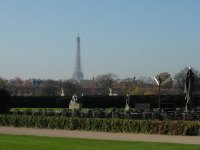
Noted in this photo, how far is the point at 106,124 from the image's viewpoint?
2561cm

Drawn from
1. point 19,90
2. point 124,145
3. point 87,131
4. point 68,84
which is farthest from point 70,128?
point 19,90

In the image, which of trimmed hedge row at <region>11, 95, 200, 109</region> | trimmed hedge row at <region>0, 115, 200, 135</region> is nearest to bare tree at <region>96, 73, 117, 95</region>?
trimmed hedge row at <region>11, 95, 200, 109</region>

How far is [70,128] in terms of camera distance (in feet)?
89.4

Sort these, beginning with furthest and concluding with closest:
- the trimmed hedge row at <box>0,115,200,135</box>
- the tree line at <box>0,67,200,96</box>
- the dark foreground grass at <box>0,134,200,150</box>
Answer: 1. the tree line at <box>0,67,200,96</box>
2. the trimmed hedge row at <box>0,115,200,135</box>
3. the dark foreground grass at <box>0,134,200,150</box>

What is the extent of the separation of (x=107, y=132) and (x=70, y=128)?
9.67 ft

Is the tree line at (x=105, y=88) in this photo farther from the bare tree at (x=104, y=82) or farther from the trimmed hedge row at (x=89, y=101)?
the trimmed hedge row at (x=89, y=101)

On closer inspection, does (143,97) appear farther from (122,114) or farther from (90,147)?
(90,147)

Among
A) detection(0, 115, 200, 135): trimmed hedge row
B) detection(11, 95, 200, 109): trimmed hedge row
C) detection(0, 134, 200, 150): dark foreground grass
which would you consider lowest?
detection(0, 134, 200, 150): dark foreground grass

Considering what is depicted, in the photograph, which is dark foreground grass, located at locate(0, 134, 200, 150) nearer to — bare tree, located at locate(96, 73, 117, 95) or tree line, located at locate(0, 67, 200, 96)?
tree line, located at locate(0, 67, 200, 96)

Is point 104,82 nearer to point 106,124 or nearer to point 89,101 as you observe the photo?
point 89,101

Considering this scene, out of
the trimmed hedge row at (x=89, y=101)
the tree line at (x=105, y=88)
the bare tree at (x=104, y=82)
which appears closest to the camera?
the trimmed hedge row at (x=89, y=101)

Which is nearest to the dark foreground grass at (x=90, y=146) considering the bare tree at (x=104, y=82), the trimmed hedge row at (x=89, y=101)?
the trimmed hedge row at (x=89, y=101)

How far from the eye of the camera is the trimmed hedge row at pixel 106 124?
2288cm

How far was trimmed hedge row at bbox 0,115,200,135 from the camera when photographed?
2288 centimetres
